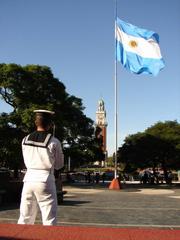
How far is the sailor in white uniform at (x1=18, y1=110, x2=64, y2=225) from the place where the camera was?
18.1ft

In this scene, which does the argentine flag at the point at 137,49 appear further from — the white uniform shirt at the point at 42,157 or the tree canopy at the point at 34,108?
the white uniform shirt at the point at 42,157

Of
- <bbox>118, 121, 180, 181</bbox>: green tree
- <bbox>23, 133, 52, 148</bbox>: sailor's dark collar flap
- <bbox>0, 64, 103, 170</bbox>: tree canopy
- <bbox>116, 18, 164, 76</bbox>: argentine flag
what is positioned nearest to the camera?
<bbox>23, 133, 52, 148</bbox>: sailor's dark collar flap

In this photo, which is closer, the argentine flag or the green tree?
the argentine flag

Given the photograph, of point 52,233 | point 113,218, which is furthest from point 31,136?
→ point 113,218

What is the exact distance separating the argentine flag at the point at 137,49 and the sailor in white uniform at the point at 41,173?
74.2 ft

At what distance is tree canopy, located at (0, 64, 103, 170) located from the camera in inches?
1372

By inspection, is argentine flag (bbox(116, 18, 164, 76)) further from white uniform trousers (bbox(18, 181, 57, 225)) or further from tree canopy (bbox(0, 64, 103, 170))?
white uniform trousers (bbox(18, 181, 57, 225))

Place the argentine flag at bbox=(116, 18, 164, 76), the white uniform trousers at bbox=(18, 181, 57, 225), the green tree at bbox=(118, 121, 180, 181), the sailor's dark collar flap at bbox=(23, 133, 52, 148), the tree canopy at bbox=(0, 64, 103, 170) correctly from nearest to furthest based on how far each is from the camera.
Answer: the white uniform trousers at bbox=(18, 181, 57, 225)
the sailor's dark collar flap at bbox=(23, 133, 52, 148)
the argentine flag at bbox=(116, 18, 164, 76)
the tree canopy at bbox=(0, 64, 103, 170)
the green tree at bbox=(118, 121, 180, 181)

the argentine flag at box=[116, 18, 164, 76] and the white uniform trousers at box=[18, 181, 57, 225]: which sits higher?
the argentine flag at box=[116, 18, 164, 76]

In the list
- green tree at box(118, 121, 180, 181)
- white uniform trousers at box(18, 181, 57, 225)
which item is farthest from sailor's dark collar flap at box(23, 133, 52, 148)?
green tree at box(118, 121, 180, 181)

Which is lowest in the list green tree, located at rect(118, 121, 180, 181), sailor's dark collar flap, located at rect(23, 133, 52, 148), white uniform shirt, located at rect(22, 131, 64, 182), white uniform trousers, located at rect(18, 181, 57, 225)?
white uniform trousers, located at rect(18, 181, 57, 225)

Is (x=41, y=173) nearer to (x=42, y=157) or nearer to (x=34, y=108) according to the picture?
(x=42, y=157)

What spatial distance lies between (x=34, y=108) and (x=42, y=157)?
30.3 metres

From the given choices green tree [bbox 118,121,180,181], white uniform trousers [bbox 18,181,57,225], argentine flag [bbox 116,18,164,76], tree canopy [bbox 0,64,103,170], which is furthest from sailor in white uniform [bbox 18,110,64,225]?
green tree [bbox 118,121,180,181]
